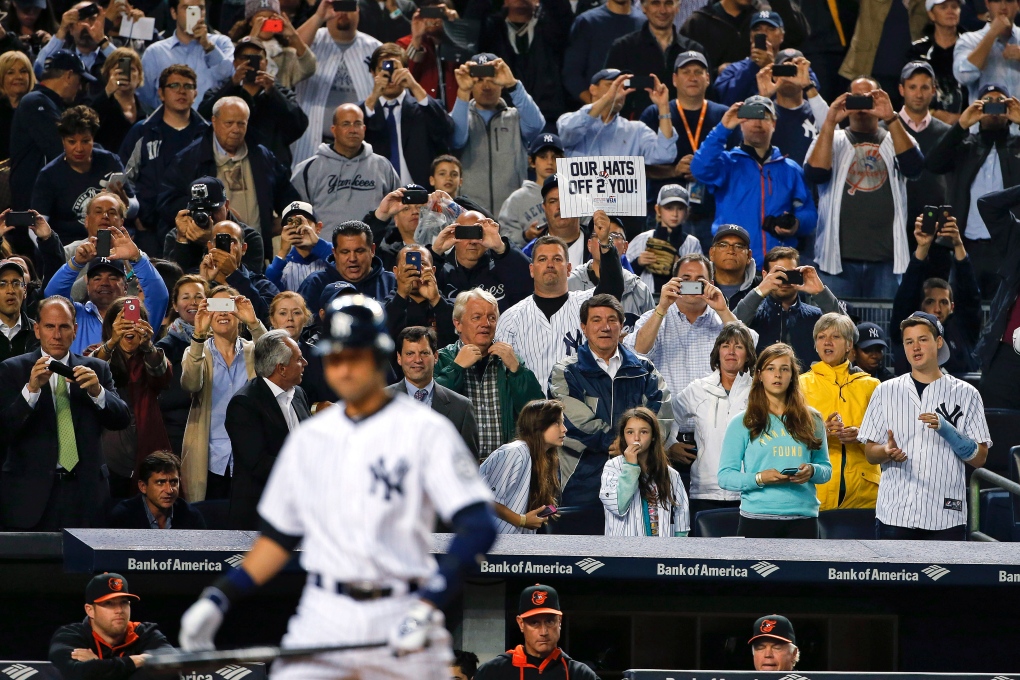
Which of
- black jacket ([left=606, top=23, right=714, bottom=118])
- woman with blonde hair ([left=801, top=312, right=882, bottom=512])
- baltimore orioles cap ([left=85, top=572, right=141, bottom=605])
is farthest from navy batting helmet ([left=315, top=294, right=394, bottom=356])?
black jacket ([left=606, top=23, right=714, bottom=118])

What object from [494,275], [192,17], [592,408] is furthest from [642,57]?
[592,408]

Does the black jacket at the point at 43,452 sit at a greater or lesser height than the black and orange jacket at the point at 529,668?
greater

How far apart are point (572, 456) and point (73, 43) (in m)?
5.66

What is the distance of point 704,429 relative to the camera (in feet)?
28.9

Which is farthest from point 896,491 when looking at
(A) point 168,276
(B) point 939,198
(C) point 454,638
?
(A) point 168,276

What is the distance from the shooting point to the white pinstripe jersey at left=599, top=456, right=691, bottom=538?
324 inches

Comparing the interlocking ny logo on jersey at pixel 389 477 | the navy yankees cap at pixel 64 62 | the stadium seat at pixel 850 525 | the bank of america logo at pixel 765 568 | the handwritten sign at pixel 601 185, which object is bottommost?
the bank of america logo at pixel 765 568

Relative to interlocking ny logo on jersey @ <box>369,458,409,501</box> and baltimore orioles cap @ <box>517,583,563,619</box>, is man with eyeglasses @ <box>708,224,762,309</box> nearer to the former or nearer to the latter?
baltimore orioles cap @ <box>517,583,563,619</box>

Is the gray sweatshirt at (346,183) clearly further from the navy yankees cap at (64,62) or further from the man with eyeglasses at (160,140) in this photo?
the navy yankees cap at (64,62)

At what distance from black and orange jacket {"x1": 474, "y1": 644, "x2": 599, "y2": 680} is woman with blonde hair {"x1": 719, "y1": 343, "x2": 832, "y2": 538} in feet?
4.60

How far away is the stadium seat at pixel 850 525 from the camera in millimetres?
8899

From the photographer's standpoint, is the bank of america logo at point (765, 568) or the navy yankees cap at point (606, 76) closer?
the bank of america logo at point (765, 568)

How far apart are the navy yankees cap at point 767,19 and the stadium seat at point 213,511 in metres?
6.02

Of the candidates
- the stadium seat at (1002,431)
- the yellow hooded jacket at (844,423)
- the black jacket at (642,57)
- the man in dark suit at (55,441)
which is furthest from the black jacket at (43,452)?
the black jacket at (642,57)
